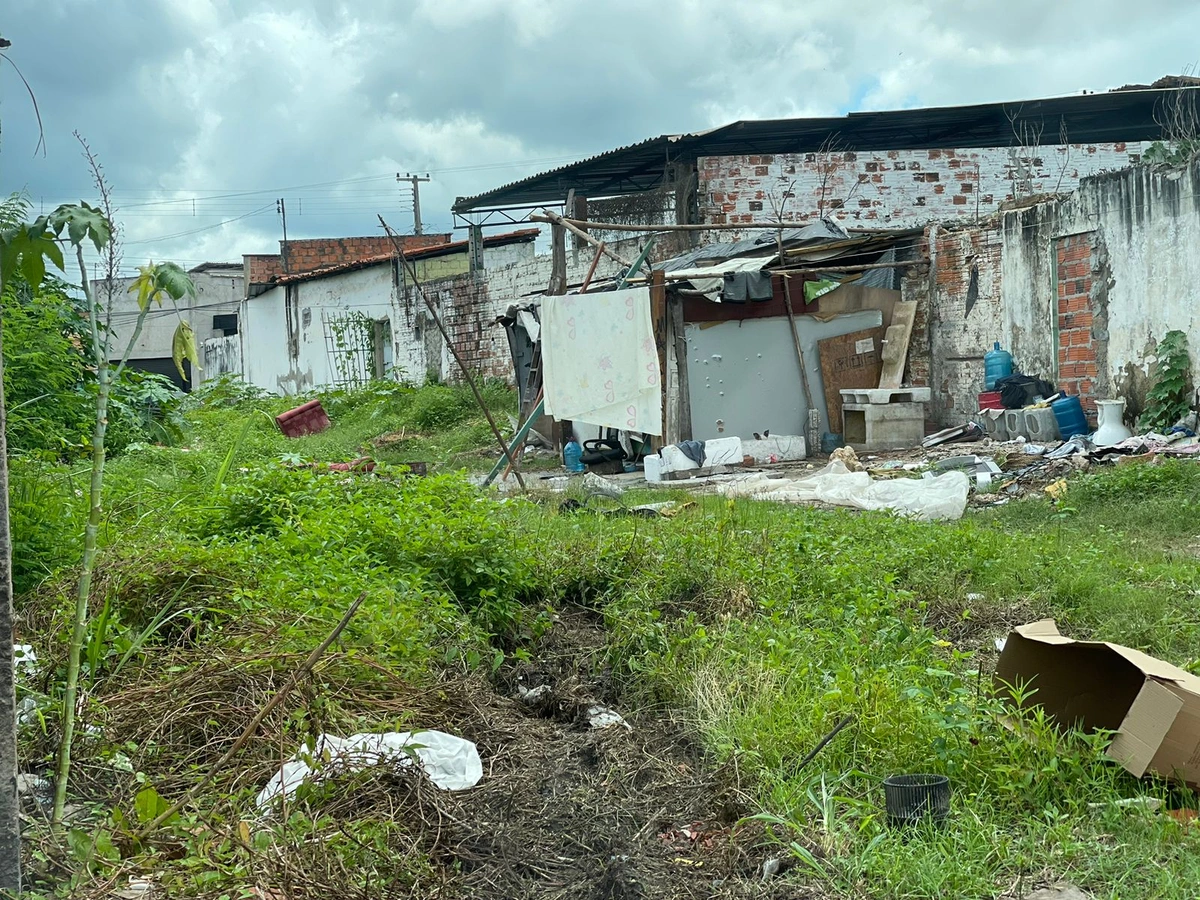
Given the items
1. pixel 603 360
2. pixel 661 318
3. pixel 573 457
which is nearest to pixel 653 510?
pixel 603 360

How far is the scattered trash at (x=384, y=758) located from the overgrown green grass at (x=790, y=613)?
Result: 0.50 m

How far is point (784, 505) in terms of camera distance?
8.03 m

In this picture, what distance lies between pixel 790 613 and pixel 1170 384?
6513 mm

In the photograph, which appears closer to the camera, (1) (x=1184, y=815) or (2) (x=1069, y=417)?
(1) (x=1184, y=815)

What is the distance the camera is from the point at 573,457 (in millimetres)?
12109

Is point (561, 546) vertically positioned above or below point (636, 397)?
below

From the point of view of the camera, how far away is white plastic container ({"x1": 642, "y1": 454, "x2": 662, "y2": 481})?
10.8 meters

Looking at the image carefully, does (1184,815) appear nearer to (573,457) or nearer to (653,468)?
(653,468)

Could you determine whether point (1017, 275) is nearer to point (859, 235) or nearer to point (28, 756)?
point (859, 235)

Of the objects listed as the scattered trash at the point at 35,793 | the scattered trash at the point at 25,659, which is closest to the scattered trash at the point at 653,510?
the scattered trash at the point at 25,659

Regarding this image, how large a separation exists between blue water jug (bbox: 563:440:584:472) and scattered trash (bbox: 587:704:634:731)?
26.1 ft

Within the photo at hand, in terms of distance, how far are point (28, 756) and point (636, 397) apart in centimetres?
622

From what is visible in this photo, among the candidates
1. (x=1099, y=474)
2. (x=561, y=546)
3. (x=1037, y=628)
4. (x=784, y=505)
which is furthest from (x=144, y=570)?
(x=1099, y=474)

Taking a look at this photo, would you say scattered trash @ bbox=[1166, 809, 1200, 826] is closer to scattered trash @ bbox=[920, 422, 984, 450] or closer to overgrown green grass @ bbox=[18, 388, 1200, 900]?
overgrown green grass @ bbox=[18, 388, 1200, 900]
